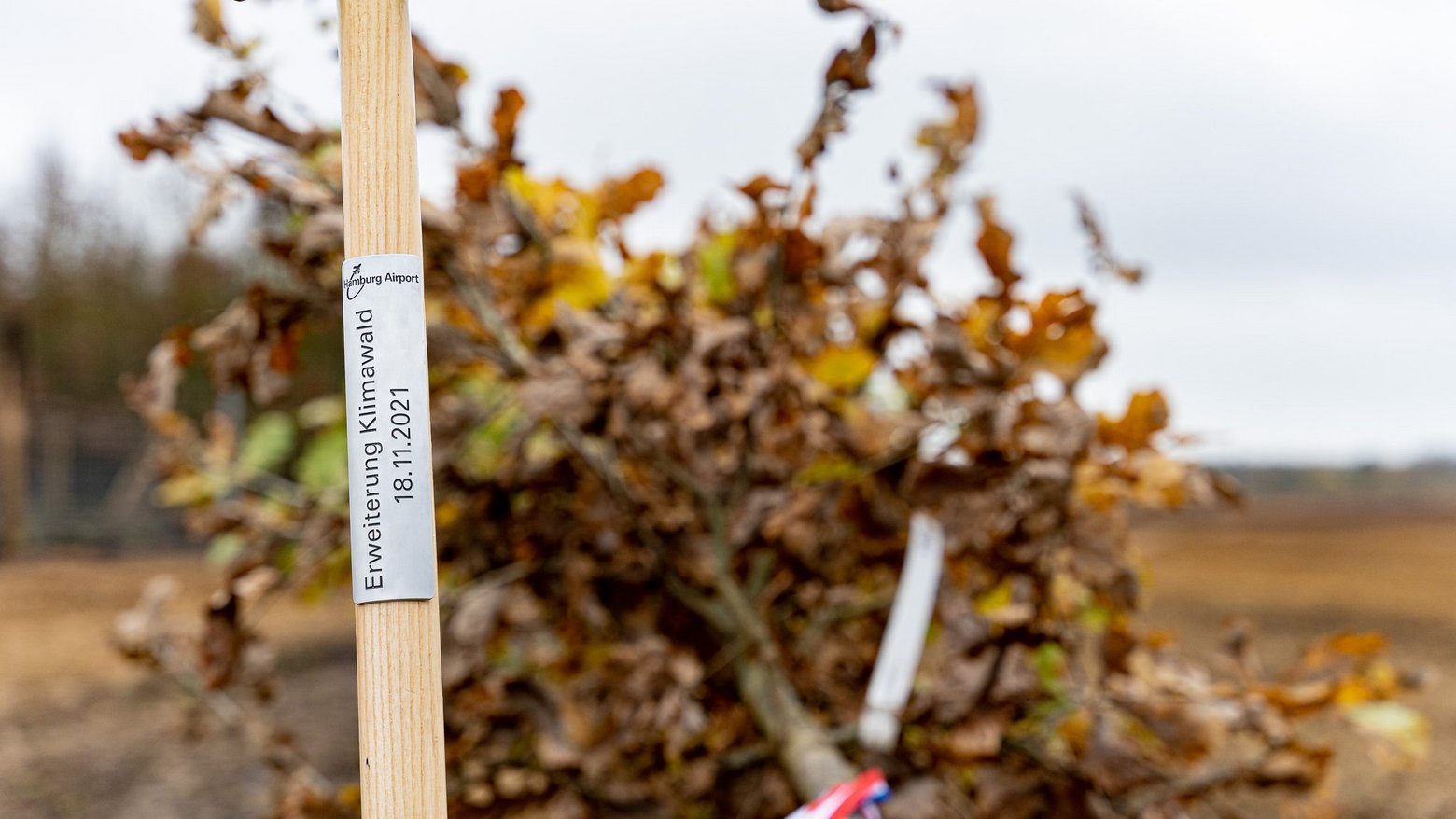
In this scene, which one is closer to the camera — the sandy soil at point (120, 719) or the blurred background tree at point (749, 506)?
the blurred background tree at point (749, 506)

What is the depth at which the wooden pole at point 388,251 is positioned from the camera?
61 centimetres

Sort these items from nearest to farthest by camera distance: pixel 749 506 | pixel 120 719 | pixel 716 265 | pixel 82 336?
pixel 749 506 < pixel 716 265 < pixel 120 719 < pixel 82 336

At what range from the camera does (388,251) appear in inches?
24.8

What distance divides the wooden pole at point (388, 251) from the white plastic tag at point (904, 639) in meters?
0.65

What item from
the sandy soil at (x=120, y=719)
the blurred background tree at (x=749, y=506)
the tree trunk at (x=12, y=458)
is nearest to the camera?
the blurred background tree at (x=749, y=506)

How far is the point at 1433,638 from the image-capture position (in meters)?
4.86

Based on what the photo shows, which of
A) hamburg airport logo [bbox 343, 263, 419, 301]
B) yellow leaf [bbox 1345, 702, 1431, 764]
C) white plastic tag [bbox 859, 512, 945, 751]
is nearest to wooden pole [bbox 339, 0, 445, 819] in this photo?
hamburg airport logo [bbox 343, 263, 419, 301]

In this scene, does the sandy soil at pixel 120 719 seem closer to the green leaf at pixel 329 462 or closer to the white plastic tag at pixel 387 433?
the green leaf at pixel 329 462

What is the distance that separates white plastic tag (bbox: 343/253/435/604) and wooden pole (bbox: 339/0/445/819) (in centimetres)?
1

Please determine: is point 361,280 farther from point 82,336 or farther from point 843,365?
point 82,336

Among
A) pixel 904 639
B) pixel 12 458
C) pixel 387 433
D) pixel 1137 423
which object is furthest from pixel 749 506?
pixel 12 458

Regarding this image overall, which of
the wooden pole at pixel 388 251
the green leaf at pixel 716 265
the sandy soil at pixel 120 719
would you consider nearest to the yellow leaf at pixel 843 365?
the green leaf at pixel 716 265

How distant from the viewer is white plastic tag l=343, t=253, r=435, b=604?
2.02 feet

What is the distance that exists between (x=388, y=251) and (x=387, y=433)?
96 millimetres
